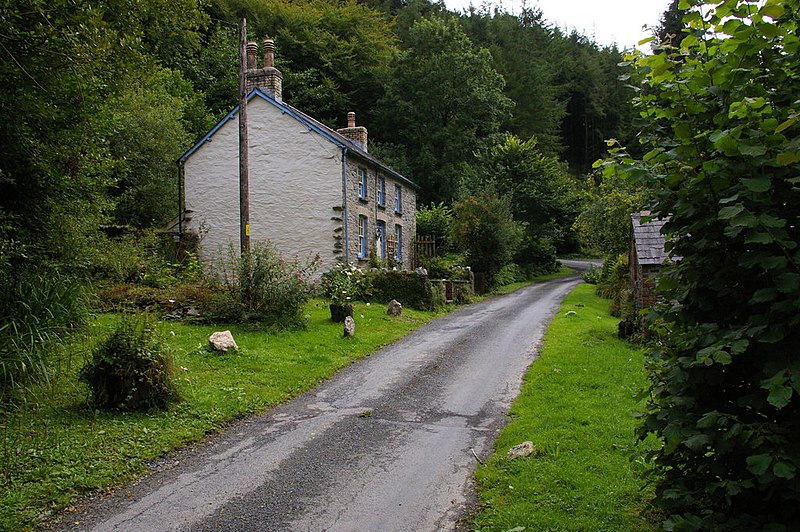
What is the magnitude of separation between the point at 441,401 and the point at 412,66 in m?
36.3

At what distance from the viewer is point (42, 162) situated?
8.45 m

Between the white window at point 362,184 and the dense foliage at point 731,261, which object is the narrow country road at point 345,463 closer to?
the dense foliage at point 731,261

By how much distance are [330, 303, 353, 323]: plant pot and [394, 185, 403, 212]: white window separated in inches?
507

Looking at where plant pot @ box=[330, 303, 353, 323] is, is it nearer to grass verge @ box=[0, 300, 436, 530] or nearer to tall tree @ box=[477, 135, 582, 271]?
grass verge @ box=[0, 300, 436, 530]

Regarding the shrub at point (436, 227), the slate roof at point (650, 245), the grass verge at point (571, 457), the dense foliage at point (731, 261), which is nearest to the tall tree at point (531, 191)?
the shrub at point (436, 227)

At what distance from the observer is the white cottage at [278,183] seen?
2077cm

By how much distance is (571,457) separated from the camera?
6.13 metres

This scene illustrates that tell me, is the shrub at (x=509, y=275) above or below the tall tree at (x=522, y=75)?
below

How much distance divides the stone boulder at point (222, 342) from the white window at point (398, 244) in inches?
623

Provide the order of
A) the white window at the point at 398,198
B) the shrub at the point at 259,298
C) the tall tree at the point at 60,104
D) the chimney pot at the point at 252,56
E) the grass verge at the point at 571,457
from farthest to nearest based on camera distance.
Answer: the white window at the point at 398,198, the chimney pot at the point at 252,56, the shrub at the point at 259,298, the tall tree at the point at 60,104, the grass verge at the point at 571,457

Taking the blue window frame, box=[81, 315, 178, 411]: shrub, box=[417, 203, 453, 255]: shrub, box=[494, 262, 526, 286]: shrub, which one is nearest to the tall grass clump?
box=[81, 315, 178, 411]: shrub

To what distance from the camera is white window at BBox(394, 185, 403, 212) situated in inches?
1054

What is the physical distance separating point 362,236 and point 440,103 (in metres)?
21.2

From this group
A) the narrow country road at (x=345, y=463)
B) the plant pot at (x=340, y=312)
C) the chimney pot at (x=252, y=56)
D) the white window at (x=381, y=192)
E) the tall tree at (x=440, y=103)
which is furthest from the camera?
the tall tree at (x=440, y=103)
